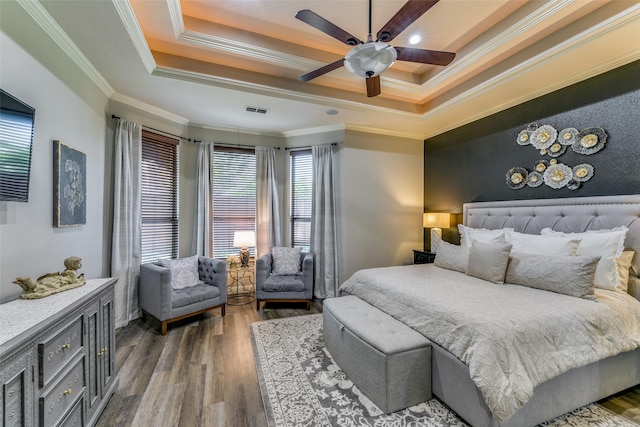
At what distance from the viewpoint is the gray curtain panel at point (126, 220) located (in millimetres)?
3205

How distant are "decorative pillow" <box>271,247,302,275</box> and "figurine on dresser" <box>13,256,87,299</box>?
256 centimetres

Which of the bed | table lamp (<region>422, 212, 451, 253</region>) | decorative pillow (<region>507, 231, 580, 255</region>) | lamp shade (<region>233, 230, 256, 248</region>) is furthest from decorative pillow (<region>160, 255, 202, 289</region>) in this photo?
decorative pillow (<region>507, 231, 580, 255</region>)

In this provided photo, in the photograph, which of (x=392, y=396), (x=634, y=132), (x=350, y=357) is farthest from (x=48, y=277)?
(x=634, y=132)

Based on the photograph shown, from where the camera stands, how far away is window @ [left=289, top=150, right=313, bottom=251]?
4.77 metres

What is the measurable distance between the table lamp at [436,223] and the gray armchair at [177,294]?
323 centimetres

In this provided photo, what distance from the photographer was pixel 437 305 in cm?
204

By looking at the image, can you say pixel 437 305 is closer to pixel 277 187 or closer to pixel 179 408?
pixel 179 408

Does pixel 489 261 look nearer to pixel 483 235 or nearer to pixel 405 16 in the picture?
pixel 483 235

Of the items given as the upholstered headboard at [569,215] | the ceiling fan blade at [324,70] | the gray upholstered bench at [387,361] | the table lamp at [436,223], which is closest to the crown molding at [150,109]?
the ceiling fan blade at [324,70]

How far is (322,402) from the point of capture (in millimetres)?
1989

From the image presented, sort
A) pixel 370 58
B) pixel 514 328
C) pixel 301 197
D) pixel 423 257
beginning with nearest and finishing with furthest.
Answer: pixel 514 328 < pixel 370 58 < pixel 423 257 < pixel 301 197

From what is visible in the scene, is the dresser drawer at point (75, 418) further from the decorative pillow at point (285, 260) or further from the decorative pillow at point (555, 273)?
the decorative pillow at point (555, 273)

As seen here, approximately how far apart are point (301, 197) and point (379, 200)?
1399mm

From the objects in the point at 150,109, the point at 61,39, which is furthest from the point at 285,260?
the point at 61,39
